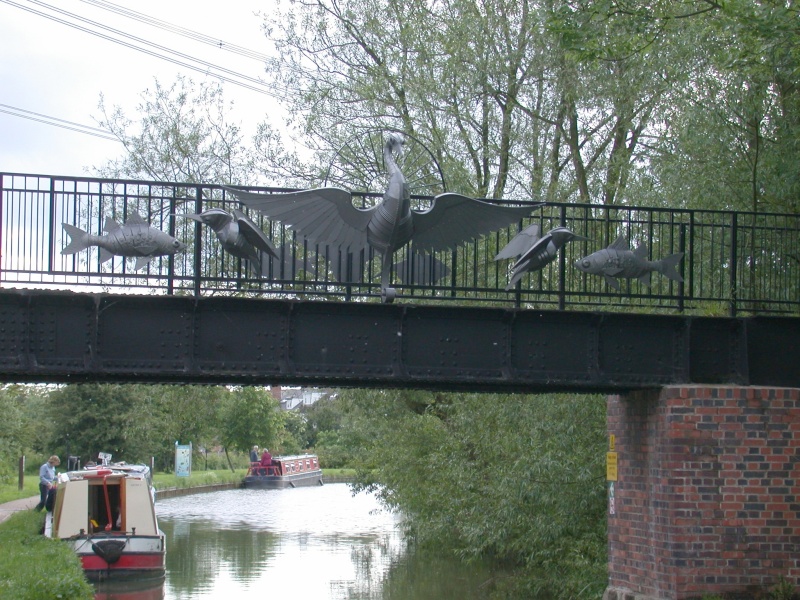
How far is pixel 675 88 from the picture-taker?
60.8ft

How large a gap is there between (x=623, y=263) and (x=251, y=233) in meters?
4.82

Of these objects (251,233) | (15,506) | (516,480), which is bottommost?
(15,506)

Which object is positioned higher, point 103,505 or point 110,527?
point 103,505

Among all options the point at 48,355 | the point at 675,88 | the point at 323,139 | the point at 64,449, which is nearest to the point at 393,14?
the point at 323,139

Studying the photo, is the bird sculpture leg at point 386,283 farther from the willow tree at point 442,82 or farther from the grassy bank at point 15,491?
the grassy bank at point 15,491

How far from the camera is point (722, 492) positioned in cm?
1290

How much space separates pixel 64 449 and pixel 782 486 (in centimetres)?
4121

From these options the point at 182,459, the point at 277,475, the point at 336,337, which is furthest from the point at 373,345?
the point at 277,475

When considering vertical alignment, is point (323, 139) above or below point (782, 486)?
above

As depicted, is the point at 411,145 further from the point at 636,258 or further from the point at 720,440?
the point at 720,440

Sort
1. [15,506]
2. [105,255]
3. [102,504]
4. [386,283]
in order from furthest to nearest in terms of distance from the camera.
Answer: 1. [15,506]
2. [102,504]
3. [386,283]
4. [105,255]

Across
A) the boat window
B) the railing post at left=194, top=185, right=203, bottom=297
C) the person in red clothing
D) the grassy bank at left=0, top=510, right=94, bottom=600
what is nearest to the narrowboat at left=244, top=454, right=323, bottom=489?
the person in red clothing

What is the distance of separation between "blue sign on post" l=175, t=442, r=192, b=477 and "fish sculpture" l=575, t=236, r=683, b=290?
4636 centimetres

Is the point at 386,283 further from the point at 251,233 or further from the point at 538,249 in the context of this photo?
the point at 538,249
